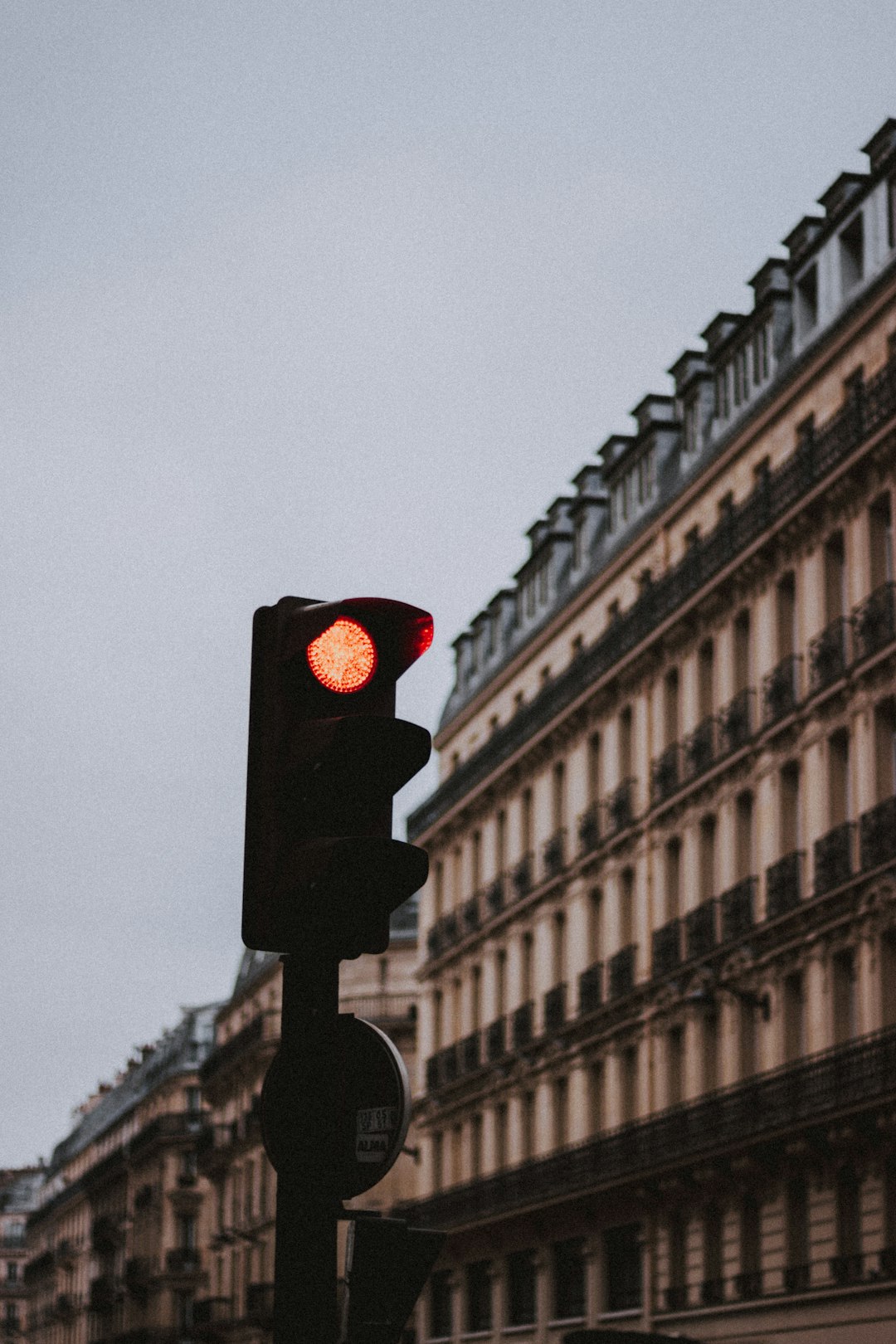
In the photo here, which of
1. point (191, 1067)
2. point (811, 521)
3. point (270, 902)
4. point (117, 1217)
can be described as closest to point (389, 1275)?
point (270, 902)

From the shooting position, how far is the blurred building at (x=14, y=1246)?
177625 millimetres

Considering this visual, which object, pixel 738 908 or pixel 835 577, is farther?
pixel 738 908

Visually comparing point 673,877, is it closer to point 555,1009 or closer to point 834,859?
point 555,1009

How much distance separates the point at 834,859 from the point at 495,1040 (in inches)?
839

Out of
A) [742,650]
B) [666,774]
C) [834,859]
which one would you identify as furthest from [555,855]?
[834,859]

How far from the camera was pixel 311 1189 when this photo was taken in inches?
180

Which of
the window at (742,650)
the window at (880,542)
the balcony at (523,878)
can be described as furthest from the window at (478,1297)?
the window at (880,542)

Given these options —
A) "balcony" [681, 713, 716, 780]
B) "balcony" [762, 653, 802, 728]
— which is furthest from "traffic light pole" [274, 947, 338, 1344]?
"balcony" [681, 713, 716, 780]

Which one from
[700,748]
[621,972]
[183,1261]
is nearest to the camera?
[700,748]

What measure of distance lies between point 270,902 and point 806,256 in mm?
40407

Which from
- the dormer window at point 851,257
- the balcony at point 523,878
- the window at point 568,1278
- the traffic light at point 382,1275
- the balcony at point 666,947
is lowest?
the traffic light at point 382,1275

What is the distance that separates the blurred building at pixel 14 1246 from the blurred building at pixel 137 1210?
91.8ft

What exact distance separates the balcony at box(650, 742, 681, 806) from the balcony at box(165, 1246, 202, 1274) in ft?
199

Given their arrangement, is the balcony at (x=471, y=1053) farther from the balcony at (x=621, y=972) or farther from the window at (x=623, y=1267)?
the window at (x=623, y=1267)
